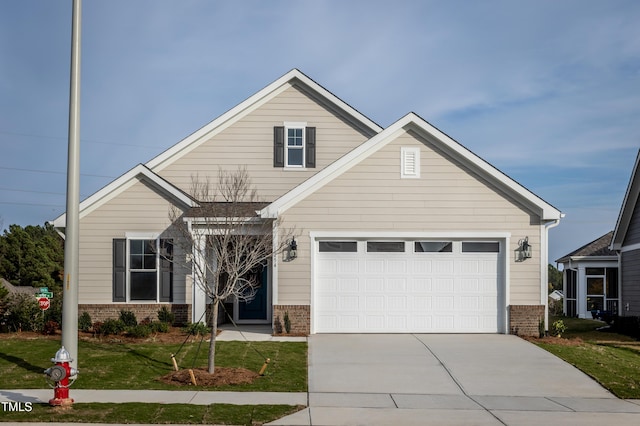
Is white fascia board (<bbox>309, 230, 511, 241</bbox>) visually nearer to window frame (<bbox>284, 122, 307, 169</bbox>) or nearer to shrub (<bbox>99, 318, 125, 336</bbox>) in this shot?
window frame (<bbox>284, 122, 307, 169</bbox>)

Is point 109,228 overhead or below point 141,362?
overhead

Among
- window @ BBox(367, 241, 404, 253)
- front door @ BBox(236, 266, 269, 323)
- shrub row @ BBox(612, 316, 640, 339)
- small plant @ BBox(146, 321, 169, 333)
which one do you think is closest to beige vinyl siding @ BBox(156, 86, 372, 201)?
front door @ BBox(236, 266, 269, 323)

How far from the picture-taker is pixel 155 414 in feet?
33.9

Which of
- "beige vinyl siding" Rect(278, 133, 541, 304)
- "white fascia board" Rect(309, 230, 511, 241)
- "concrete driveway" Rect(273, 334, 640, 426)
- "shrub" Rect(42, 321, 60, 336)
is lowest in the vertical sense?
"concrete driveway" Rect(273, 334, 640, 426)

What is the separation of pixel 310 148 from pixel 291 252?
520cm

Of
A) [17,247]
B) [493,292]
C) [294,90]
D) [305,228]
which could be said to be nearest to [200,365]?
[305,228]

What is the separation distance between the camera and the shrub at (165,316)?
1914cm

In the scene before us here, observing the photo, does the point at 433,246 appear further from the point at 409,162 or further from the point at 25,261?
the point at 25,261

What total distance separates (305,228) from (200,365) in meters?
5.57

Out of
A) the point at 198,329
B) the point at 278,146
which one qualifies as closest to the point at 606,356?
the point at 198,329

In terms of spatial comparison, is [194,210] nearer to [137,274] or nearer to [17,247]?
[137,274]

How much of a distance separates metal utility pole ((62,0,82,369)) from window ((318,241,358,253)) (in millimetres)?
8099

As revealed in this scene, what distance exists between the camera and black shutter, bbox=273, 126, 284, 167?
22.4 m

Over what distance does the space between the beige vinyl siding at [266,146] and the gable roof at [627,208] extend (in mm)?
9085
